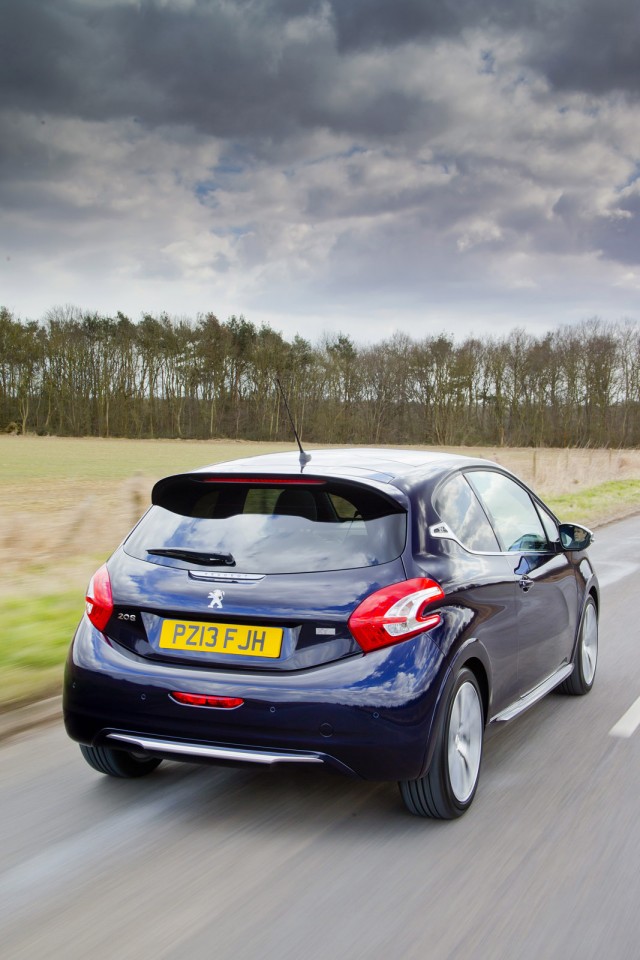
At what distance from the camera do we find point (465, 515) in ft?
14.3

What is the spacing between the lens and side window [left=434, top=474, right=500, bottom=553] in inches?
165

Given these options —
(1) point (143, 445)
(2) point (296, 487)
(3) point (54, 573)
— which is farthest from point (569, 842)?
(1) point (143, 445)

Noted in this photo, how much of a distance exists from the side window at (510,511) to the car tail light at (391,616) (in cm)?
115

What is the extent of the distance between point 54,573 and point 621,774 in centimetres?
686

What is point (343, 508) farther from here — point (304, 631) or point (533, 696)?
point (533, 696)

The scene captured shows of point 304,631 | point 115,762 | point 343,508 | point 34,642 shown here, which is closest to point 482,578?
point 343,508

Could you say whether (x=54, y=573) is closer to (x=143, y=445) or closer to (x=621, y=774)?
(x=621, y=774)

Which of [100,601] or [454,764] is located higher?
[100,601]

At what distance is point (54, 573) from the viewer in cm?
981

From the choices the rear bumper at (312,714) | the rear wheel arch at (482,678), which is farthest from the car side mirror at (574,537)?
the rear bumper at (312,714)

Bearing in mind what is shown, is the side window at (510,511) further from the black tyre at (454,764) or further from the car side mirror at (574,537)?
the black tyre at (454,764)

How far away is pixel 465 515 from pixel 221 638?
135 centimetres

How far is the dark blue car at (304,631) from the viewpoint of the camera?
3.51 metres

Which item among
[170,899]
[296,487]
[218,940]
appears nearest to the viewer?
[218,940]
